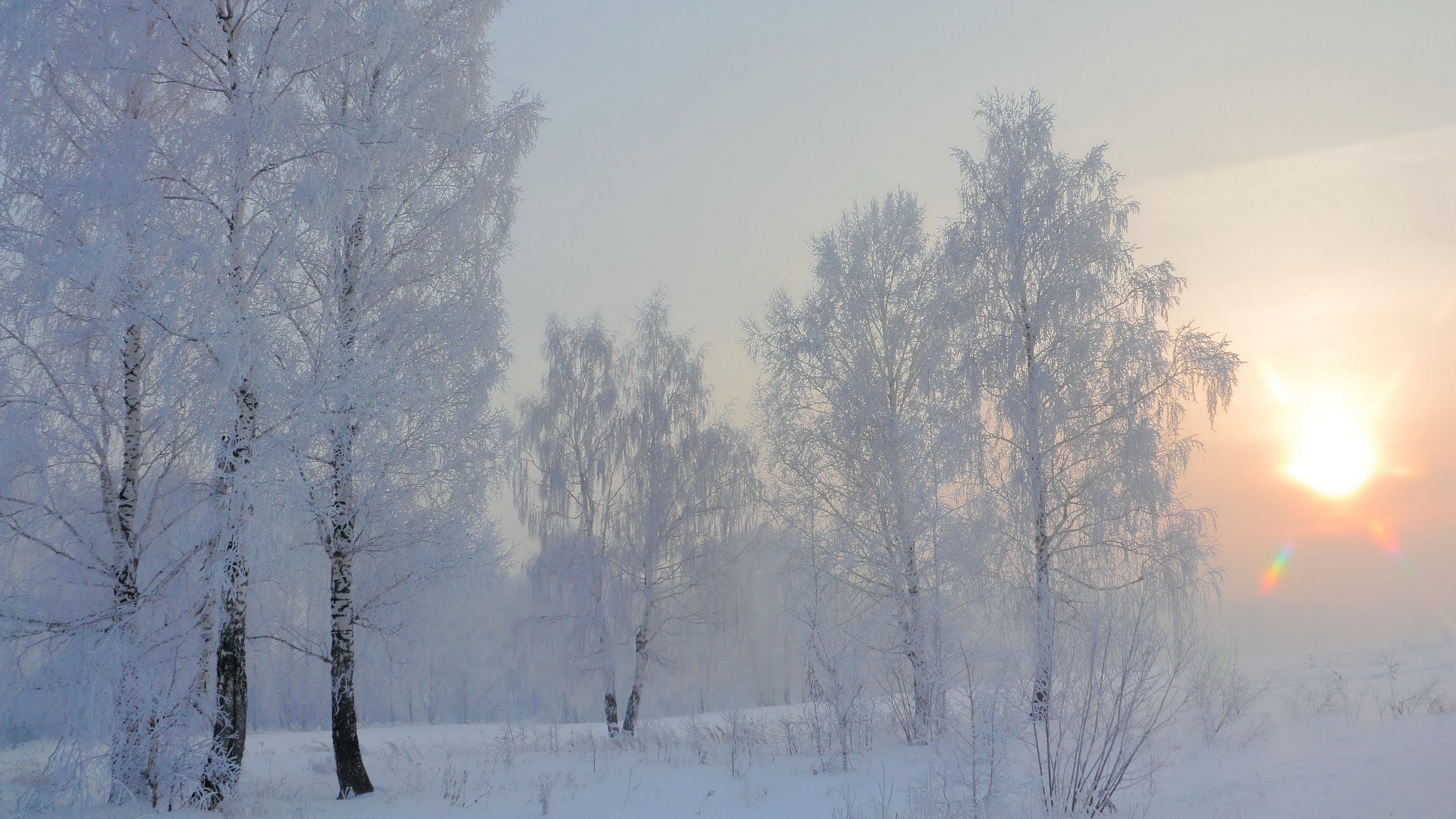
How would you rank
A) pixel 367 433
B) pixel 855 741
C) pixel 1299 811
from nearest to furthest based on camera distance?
pixel 1299 811, pixel 367 433, pixel 855 741

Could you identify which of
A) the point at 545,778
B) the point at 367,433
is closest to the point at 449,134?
the point at 367,433

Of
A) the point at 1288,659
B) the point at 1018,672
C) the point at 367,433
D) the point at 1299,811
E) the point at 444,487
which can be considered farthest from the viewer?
the point at 1288,659

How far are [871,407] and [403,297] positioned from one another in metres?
7.41

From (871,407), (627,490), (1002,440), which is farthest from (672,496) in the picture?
(1002,440)

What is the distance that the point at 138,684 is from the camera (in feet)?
24.7

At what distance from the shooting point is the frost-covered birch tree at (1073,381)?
1136 centimetres

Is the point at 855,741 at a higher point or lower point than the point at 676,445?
lower

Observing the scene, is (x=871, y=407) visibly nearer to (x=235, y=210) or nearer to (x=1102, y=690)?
(x=1102, y=690)

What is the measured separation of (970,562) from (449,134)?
9371 millimetres

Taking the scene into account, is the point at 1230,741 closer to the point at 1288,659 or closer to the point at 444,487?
the point at 444,487

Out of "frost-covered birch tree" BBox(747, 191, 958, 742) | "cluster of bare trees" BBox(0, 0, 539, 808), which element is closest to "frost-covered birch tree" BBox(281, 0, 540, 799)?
"cluster of bare trees" BBox(0, 0, 539, 808)

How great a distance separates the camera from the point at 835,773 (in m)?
9.66

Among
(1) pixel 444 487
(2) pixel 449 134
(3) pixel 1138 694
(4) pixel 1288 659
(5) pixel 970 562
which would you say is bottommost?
(4) pixel 1288 659

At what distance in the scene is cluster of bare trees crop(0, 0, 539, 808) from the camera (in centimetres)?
773
